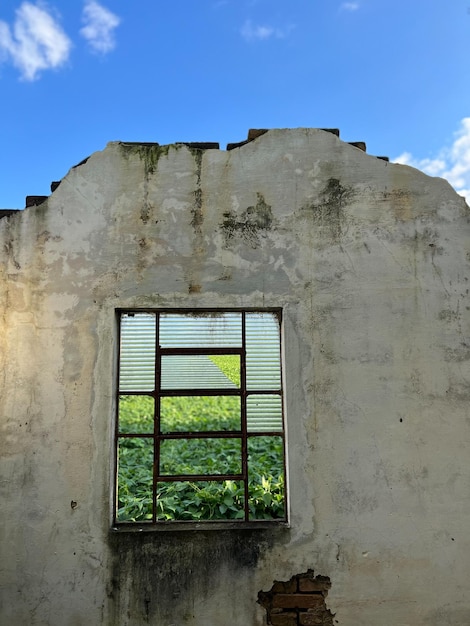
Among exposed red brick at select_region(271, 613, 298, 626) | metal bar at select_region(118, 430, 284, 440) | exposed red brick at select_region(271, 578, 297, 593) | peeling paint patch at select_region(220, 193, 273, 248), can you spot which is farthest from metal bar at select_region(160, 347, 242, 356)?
exposed red brick at select_region(271, 613, 298, 626)

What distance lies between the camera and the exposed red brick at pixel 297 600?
3.10m

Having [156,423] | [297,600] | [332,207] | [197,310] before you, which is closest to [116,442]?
[156,423]

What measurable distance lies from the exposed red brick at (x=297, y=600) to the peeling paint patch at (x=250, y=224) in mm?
2415

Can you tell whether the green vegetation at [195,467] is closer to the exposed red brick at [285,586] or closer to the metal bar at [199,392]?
the metal bar at [199,392]

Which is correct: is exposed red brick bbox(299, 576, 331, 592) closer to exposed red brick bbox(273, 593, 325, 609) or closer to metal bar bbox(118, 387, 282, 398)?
exposed red brick bbox(273, 593, 325, 609)

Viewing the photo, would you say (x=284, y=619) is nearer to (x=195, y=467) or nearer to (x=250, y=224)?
(x=195, y=467)

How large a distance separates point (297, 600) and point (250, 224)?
262cm

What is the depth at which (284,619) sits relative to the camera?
3088 mm

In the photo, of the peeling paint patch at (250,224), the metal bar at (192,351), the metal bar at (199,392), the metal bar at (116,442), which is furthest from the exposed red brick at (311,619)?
the peeling paint patch at (250,224)

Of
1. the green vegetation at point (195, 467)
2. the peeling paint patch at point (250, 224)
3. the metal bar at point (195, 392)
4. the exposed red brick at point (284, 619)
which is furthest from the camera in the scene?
the green vegetation at point (195, 467)

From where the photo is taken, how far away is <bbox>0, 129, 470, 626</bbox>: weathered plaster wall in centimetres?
312

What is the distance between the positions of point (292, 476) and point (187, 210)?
2.05m

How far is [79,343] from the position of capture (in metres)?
3.31

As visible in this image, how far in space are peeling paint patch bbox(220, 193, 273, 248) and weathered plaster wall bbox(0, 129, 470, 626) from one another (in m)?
0.01
